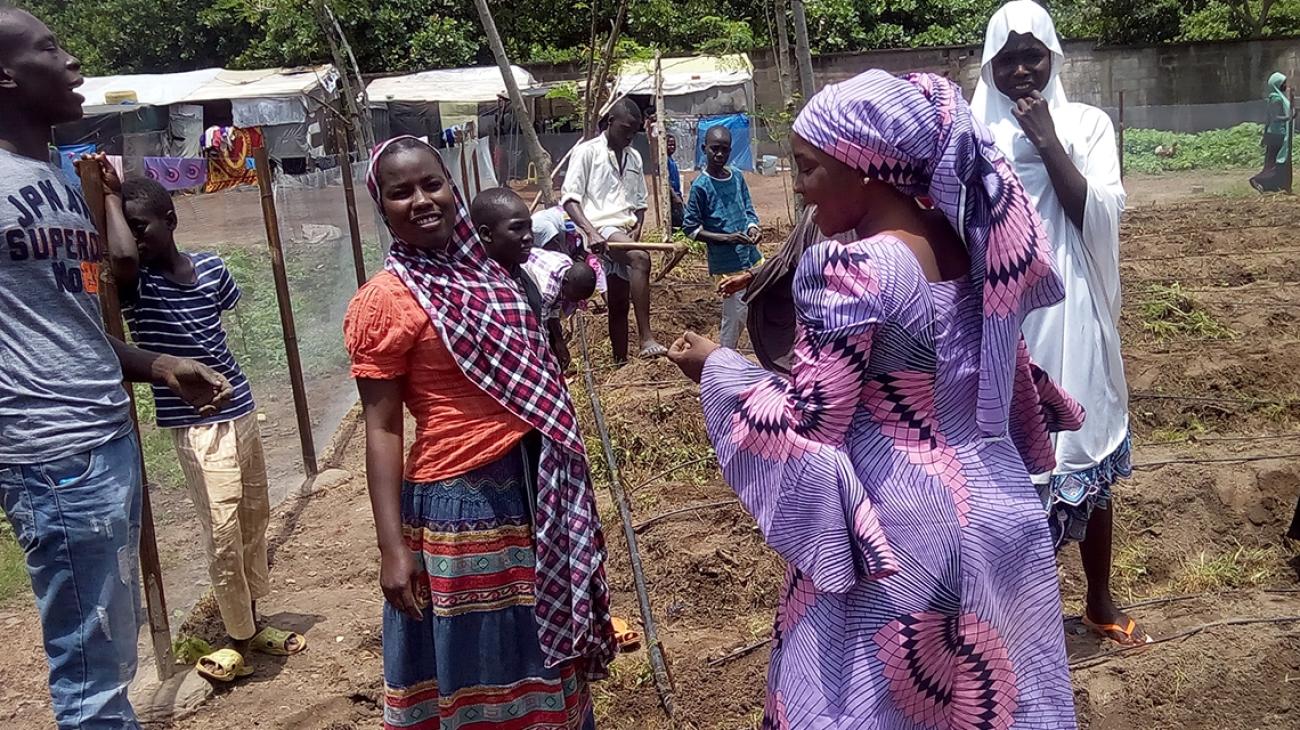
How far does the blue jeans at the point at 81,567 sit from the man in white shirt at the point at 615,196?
4505mm

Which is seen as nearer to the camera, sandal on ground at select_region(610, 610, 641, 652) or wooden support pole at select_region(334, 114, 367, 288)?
sandal on ground at select_region(610, 610, 641, 652)

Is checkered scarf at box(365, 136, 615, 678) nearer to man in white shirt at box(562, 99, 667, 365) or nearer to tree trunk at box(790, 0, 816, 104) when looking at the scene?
tree trunk at box(790, 0, 816, 104)

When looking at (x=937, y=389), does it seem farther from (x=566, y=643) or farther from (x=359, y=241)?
(x=359, y=241)

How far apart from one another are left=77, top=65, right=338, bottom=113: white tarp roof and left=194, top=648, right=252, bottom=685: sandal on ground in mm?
17595

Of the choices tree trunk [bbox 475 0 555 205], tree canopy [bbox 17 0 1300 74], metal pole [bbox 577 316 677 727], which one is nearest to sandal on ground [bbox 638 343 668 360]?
metal pole [bbox 577 316 677 727]

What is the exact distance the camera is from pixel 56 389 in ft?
7.74

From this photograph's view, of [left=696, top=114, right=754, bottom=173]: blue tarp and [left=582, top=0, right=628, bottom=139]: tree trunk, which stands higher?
[left=582, top=0, right=628, bottom=139]: tree trunk

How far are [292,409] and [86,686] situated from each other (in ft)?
11.2

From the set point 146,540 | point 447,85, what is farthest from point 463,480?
point 447,85

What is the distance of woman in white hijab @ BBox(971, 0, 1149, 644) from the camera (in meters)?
3.01

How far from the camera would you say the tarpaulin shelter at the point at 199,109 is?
64.1ft

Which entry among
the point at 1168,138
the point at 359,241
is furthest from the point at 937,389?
the point at 1168,138

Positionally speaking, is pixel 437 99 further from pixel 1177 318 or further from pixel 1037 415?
pixel 1037 415

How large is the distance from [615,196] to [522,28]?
1730 cm
